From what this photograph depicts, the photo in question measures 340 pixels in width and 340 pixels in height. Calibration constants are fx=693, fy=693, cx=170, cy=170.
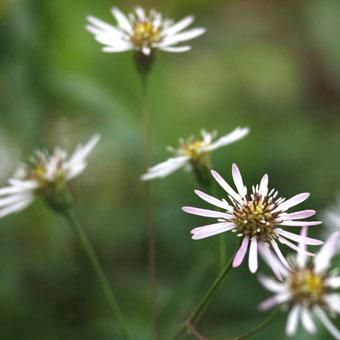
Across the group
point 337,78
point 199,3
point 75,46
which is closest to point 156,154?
point 75,46

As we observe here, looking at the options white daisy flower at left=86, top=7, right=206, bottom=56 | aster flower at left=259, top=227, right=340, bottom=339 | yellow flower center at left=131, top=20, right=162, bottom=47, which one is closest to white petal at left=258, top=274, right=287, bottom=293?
aster flower at left=259, top=227, right=340, bottom=339

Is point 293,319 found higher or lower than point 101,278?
lower

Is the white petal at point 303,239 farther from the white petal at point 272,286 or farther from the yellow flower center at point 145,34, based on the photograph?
the yellow flower center at point 145,34

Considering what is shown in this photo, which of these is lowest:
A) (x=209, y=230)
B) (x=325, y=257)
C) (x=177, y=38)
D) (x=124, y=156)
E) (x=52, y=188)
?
(x=325, y=257)

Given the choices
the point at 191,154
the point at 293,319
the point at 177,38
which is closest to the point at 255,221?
the point at 293,319

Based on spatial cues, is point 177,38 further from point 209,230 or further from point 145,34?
point 209,230

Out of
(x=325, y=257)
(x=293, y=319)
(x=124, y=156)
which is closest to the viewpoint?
(x=293, y=319)

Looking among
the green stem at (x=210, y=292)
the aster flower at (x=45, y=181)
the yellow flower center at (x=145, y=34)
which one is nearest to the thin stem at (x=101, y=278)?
the aster flower at (x=45, y=181)
